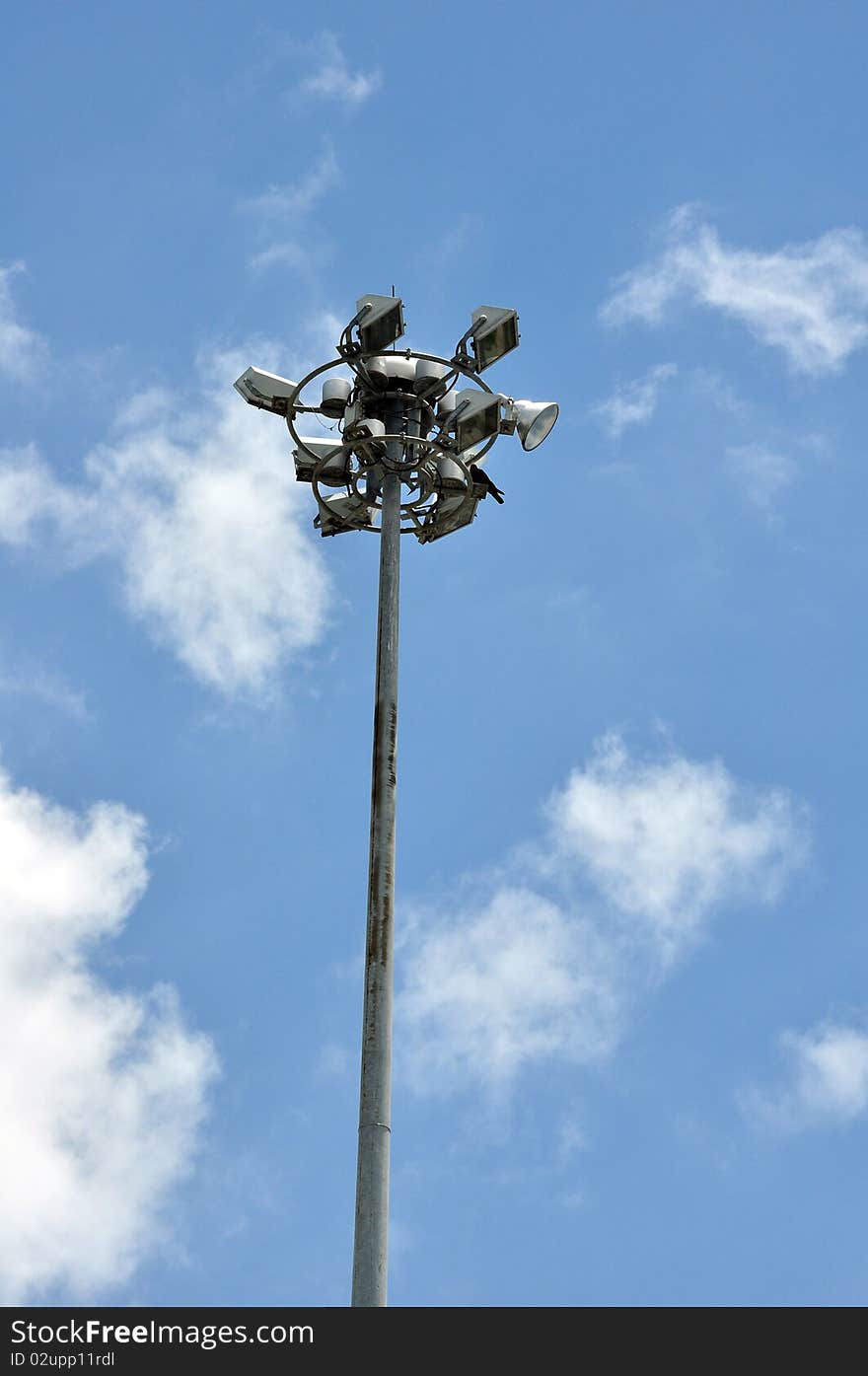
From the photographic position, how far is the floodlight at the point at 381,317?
24266mm

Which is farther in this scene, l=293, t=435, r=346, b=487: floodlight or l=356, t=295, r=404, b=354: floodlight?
l=293, t=435, r=346, b=487: floodlight

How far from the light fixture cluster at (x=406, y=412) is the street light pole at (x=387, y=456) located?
17 mm

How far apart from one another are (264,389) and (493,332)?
3.22 metres

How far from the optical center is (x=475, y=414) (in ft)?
80.6

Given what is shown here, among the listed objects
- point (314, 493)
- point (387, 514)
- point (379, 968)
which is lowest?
point (379, 968)

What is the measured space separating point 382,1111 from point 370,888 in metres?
2.46

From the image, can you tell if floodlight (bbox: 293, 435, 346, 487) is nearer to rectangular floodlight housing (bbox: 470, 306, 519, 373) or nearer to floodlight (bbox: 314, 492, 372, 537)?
floodlight (bbox: 314, 492, 372, 537)

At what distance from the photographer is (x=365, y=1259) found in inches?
747

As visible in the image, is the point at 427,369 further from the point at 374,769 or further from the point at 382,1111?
the point at 382,1111

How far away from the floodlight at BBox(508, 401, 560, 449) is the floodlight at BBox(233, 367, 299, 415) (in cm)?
287

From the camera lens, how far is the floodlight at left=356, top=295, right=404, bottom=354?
24266 mm

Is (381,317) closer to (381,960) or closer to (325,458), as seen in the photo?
(325,458)

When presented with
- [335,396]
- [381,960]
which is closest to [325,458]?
[335,396]
